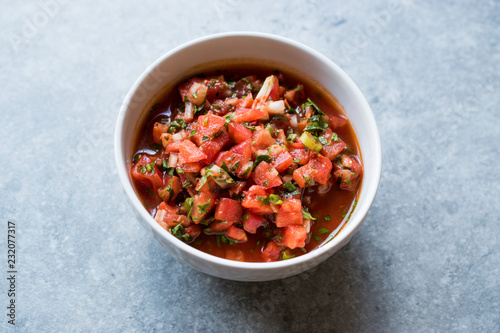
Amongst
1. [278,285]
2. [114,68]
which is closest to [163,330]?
[278,285]

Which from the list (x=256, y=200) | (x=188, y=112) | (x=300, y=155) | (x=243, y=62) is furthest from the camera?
(x=243, y=62)

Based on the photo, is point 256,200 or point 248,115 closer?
point 256,200

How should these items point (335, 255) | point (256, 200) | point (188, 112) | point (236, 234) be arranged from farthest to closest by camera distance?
1. point (335, 255)
2. point (188, 112)
3. point (236, 234)
4. point (256, 200)

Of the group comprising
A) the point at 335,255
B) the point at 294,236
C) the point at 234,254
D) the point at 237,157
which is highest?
the point at 237,157

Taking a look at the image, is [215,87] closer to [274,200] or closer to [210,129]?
[210,129]

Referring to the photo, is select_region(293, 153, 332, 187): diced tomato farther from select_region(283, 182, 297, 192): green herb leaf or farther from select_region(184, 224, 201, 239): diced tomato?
select_region(184, 224, 201, 239): diced tomato

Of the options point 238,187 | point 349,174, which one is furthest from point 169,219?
point 349,174

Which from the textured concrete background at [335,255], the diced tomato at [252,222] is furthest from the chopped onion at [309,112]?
the textured concrete background at [335,255]
